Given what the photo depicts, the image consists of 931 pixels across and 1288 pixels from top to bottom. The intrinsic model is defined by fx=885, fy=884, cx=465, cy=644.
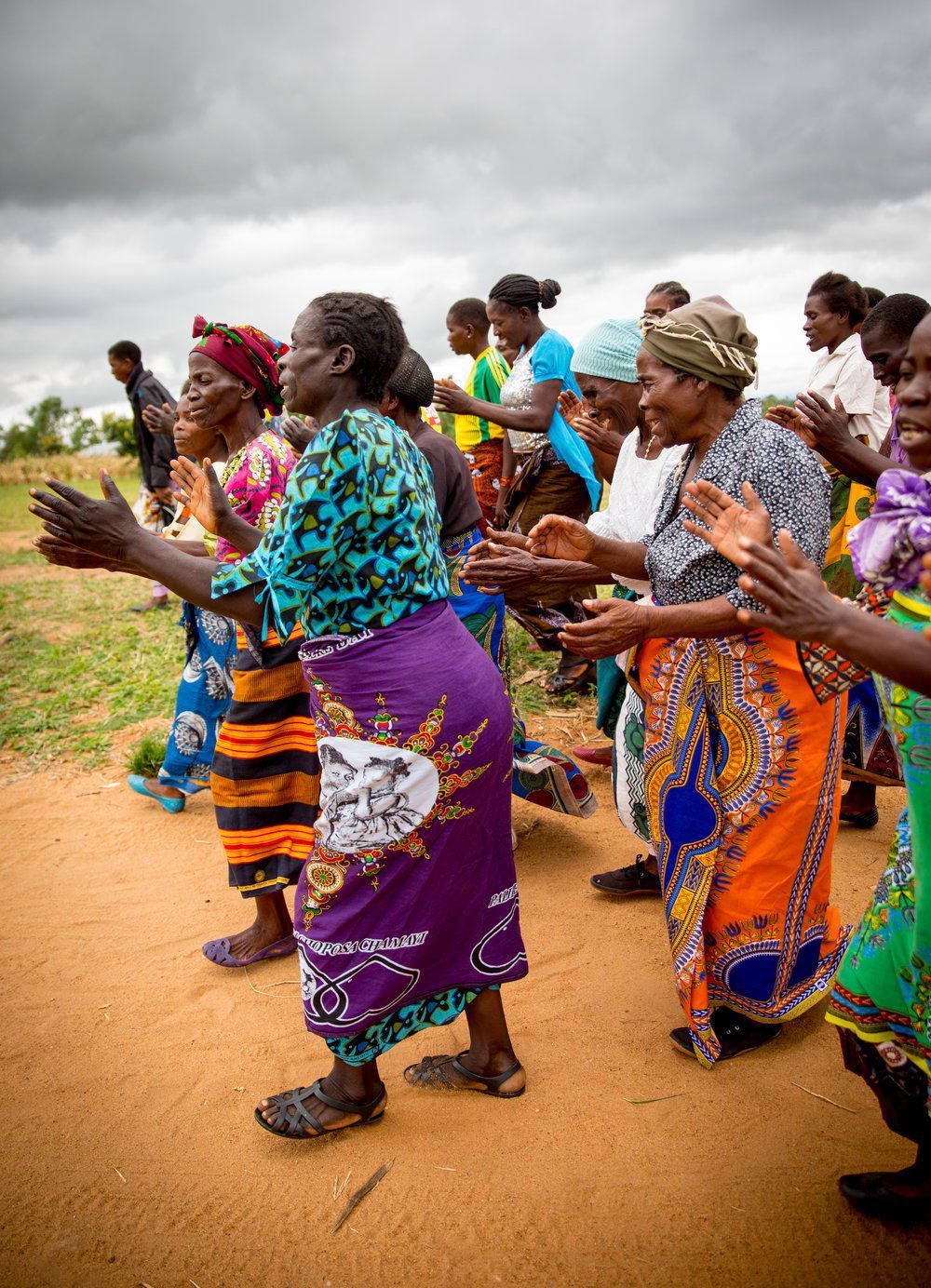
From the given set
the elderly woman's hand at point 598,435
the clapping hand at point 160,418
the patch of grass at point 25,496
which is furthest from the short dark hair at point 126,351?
the elderly woman's hand at point 598,435

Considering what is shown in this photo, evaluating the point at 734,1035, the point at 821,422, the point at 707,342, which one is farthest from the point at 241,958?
the point at 821,422

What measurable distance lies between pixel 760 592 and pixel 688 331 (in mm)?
1170

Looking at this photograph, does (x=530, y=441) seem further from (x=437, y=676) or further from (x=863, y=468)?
(x=437, y=676)

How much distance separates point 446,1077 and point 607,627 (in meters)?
1.50

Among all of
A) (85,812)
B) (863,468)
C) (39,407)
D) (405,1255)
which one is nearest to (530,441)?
(863,468)

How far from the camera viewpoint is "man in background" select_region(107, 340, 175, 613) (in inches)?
334

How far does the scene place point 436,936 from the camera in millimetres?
2430

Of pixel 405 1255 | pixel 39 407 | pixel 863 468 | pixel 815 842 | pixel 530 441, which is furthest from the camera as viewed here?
pixel 39 407

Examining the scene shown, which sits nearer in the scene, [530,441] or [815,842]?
[815,842]

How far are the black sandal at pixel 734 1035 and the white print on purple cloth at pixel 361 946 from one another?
1.06 metres

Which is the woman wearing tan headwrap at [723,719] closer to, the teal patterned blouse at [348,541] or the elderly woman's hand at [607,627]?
the elderly woman's hand at [607,627]

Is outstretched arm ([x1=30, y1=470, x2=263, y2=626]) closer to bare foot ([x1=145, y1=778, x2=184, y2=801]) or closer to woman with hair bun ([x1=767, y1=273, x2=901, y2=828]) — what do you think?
woman with hair bun ([x1=767, y1=273, x2=901, y2=828])

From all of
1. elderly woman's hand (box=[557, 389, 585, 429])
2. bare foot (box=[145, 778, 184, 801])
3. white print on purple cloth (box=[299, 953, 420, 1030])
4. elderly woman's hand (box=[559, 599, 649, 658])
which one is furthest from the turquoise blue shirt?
white print on purple cloth (box=[299, 953, 420, 1030])

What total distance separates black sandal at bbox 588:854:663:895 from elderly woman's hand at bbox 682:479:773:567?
2014 millimetres
